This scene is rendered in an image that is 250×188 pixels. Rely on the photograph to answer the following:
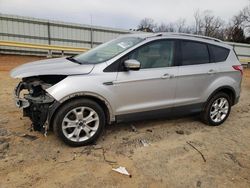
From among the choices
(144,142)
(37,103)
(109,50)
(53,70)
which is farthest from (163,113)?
→ (37,103)

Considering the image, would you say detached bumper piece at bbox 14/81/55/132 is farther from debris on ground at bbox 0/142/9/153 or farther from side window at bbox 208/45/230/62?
side window at bbox 208/45/230/62

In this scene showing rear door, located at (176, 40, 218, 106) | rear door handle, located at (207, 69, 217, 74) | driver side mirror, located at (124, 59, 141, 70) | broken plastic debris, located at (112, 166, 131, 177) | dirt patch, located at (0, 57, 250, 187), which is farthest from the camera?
rear door handle, located at (207, 69, 217, 74)

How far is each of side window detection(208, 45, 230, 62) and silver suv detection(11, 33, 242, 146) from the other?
20 mm

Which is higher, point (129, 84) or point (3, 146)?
point (129, 84)

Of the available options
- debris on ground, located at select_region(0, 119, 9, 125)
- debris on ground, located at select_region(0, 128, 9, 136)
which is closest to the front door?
debris on ground, located at select_region(0, 128, 9, 136)

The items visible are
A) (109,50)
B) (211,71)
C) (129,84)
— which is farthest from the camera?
(211,71)

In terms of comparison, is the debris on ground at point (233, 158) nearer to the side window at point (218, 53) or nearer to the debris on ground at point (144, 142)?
the debris on ground at point (144, 142)

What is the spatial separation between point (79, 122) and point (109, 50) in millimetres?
1443

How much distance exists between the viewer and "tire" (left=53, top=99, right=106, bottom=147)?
3.56m

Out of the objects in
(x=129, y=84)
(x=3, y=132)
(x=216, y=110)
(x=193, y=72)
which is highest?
(x=193, y=72)

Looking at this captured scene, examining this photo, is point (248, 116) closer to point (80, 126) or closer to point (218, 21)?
point (80, 126)

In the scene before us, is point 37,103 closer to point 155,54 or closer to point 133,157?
point 133,157

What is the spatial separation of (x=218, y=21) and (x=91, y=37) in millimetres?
34161

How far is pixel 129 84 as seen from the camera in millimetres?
3918
